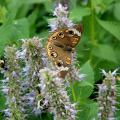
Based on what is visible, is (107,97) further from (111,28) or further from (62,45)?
(111,28)

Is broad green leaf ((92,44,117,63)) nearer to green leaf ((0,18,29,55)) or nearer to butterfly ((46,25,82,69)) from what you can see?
green leaf ((0,18,29,55))

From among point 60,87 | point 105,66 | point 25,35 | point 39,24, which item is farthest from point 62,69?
point 39,24

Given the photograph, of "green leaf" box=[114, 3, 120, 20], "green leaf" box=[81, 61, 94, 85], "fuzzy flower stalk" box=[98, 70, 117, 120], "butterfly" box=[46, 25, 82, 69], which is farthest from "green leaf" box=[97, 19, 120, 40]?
"fuzzy flower stalk" box=[98, 70, 117, 120]

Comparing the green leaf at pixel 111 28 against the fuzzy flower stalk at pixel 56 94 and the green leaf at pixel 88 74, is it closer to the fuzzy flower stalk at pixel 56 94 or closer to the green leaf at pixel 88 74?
the green leaf at pixel 88 74

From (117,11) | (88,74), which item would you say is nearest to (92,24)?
(117,11)

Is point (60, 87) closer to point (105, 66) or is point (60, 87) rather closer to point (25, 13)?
point (105, 66)

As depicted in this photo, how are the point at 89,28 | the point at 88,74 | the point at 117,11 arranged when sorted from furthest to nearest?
the point at 117,11
the point at 89,28
the point at 88,74
